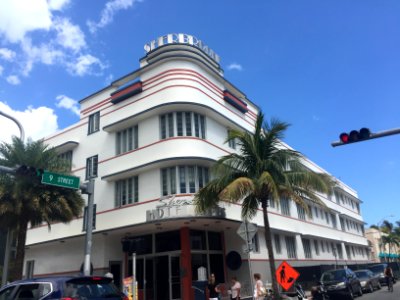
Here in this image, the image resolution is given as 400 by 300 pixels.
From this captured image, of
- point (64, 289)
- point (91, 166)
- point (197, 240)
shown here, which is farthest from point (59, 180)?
point (91, 166)

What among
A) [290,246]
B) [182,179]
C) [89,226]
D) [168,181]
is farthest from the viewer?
[290,246]

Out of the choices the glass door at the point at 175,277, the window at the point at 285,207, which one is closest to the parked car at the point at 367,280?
the window at the point at 285,207

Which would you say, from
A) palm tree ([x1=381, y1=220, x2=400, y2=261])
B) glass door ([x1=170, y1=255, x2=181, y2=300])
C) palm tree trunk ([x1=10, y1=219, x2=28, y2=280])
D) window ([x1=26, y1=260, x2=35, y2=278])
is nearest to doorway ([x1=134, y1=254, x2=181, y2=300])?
glass door ([x1=170, y1=255, x2=181, y2=300])

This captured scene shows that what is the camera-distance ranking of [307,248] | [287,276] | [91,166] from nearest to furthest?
[287,276], [91,166], [307,248]

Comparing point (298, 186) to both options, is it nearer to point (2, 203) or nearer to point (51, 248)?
point (2, 203)

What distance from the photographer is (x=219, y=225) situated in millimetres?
22016

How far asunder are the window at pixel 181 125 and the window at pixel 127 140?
7.50ft

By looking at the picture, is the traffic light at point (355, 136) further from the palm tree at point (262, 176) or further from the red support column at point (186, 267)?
the red support column at point (186, 267)

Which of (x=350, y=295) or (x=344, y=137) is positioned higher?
(x=344, y=137)

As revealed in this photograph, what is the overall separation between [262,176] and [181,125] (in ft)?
24.5

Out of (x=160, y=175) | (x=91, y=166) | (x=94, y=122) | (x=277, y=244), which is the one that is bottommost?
(x=277, y=244)

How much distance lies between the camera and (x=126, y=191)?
23.3 m

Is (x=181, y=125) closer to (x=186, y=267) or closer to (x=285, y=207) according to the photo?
(x=186, y=267)

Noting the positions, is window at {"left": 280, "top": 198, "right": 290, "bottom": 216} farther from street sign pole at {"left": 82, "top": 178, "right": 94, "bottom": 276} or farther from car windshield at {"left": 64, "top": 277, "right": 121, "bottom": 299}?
car windshield at {"left": 64, "top": 277, "right": 121, "bottom": 299}
